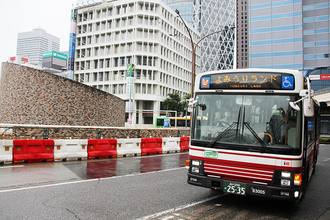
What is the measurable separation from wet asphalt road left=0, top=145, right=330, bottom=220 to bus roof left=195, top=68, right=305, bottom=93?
235 centimetres

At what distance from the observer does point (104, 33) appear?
63031mm

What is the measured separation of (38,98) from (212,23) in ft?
324

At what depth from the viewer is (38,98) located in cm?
1977

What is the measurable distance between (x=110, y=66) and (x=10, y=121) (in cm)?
4386

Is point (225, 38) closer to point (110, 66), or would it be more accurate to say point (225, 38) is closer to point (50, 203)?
point (110, 66)

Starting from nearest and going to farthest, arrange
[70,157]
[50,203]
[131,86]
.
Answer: [50,203]
[70,157]
[131,86]

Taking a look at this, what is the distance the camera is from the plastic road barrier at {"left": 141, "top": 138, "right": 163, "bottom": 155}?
44.7 ft

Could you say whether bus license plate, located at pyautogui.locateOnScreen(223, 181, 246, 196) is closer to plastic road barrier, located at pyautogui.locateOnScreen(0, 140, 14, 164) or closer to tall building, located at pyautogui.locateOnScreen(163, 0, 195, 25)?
plastic road barrier, located at pyautogui.locateOnScreen(0, 140, 14, 164)

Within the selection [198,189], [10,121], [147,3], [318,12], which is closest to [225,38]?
[318,12]

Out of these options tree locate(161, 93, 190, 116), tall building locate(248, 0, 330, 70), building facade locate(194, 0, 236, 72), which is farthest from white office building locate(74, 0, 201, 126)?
building facade locate(194, 0, 236, 72)

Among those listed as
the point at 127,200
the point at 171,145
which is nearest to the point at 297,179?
the point at 127,200

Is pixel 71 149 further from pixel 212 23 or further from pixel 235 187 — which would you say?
pixel 212 23

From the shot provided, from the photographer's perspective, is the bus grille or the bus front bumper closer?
the bus front bumper

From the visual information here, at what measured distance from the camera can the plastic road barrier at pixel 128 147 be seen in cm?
1248
